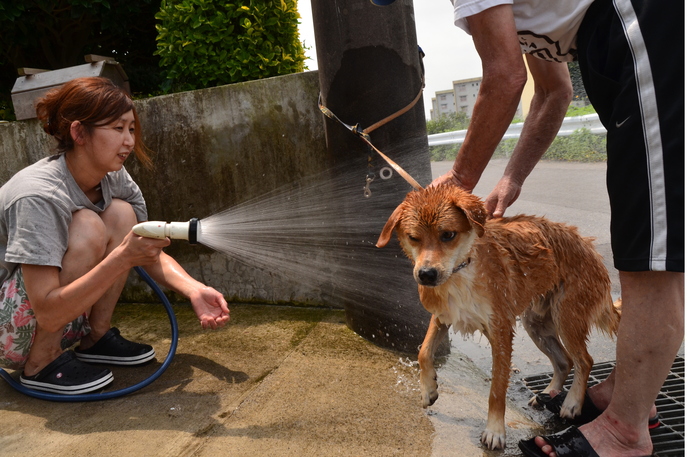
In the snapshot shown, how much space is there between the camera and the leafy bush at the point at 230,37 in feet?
14.1

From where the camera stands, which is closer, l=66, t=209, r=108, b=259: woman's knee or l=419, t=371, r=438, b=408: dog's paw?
l=419, t=371, r=438, b=408: dog's paw

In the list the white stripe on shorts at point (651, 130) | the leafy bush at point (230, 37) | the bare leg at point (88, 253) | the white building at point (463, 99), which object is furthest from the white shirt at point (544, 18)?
the white building at point (463, 99)

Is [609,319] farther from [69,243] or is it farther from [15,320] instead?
[15,320]

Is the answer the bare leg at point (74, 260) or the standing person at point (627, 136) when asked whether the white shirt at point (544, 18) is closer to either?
the standing person at point (627, 136)

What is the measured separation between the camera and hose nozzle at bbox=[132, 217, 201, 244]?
2594 mm

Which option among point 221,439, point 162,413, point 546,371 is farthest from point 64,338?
point 546,371

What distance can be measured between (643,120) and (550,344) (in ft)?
4.43

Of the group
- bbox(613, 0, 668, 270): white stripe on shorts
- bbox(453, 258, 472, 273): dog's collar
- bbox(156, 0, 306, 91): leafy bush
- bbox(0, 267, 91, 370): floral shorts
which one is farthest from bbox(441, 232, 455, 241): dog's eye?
bbox(156, 0, 306, 91): leafy bush

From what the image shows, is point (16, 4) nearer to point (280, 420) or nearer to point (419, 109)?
point (419, 109)

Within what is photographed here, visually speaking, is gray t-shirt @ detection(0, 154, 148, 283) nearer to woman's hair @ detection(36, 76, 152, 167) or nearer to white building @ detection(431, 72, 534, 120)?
woman's hair @ detection(36, 76, 152, 167)

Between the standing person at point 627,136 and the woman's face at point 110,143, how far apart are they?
1767 millimetres

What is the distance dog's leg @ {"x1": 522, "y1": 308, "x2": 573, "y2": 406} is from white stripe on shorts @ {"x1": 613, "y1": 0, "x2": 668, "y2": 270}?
0.97m

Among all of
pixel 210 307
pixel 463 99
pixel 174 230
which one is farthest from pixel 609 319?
pixel 463 99

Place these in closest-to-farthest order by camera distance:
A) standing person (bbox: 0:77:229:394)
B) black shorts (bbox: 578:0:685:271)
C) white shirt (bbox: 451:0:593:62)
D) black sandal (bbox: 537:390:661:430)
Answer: black shorts (bbox: 578:0:685:271)
white shirt (bbox: 451:0:593:62)
black sandal (bbox: 537:390:661:430)
standing person (bbox: 0:77:229:394)
